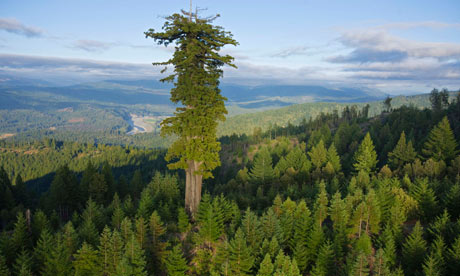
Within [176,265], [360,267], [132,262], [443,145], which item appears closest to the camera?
[132,262]

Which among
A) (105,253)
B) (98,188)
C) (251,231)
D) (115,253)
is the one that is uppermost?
(251,231)

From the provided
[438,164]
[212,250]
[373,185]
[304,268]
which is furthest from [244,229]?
[438,164]

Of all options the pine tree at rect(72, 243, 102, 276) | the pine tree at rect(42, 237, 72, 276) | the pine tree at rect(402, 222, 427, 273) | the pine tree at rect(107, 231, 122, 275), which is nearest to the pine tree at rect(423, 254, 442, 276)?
the pine tree at rect(402, 222, 427, 273)

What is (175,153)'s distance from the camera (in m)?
24.0

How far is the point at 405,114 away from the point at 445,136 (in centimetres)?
5679

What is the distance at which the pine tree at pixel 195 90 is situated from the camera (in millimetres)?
22141

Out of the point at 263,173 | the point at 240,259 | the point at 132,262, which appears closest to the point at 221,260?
the point at 240,259

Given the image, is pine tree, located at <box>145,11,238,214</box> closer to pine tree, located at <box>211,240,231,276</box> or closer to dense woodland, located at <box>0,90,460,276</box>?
dense woodland, located at <box>0,90,460,276</box>

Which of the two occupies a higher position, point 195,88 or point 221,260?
point 195,88

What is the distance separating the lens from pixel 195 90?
2295cm

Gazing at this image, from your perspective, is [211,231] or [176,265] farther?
[211,231]

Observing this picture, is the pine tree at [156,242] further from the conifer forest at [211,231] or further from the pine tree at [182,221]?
the pine tree at [182,221]

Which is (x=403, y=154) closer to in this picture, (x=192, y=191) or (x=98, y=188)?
(x=192, y=191)

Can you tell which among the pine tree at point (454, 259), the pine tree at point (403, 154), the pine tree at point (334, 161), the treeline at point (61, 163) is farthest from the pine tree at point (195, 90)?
the treeline at point (61, 163)
